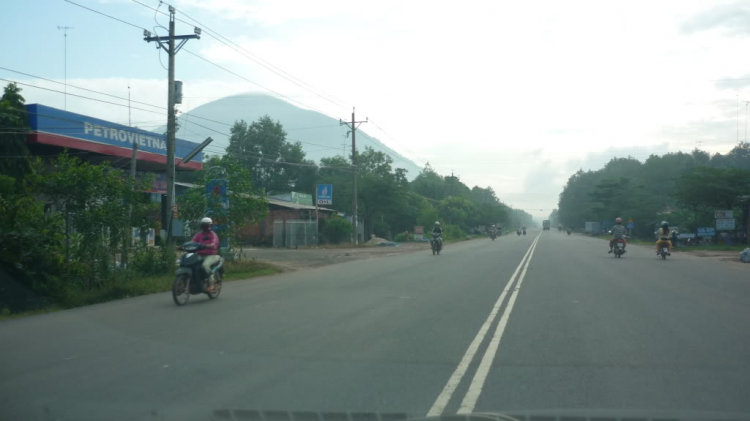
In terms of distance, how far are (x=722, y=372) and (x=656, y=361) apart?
0.69 m

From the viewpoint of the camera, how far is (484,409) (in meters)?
5.24

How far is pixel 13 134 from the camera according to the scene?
914 inches

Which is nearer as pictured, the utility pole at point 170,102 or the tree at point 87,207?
the tree at point 87,207

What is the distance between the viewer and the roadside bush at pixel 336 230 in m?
47.6

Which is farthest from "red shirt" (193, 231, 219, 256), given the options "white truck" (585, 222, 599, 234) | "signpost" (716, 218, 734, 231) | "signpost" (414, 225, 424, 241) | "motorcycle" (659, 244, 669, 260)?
"white truck" (585, 222, 599, 234)

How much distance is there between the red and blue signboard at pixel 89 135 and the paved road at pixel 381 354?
563 inches

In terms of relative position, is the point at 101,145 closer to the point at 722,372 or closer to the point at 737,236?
the point at 722,372

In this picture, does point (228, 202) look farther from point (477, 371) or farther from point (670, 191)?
point (670, 191)

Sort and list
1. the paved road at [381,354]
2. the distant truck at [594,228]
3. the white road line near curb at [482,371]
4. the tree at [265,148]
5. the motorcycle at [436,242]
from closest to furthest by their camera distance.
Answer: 1. the white road line near curb at [482,371]
2. the paved road at [381,354]
3. the motorcycle at [436,242]
4. the tree at [265,148]
5. the distant truck at [594,228]

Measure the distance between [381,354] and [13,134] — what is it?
21534mm

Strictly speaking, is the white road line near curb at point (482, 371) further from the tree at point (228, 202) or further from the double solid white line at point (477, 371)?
the tree at point (228, 202)

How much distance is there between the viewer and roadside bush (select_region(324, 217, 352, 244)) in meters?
47.6

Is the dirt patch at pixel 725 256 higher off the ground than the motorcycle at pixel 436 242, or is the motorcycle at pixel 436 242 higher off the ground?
the motorcycle at pixel 436 242

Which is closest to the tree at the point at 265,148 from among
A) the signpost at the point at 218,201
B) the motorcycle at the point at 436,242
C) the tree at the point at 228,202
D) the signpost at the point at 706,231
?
the motorcycle at the point at 436,242
